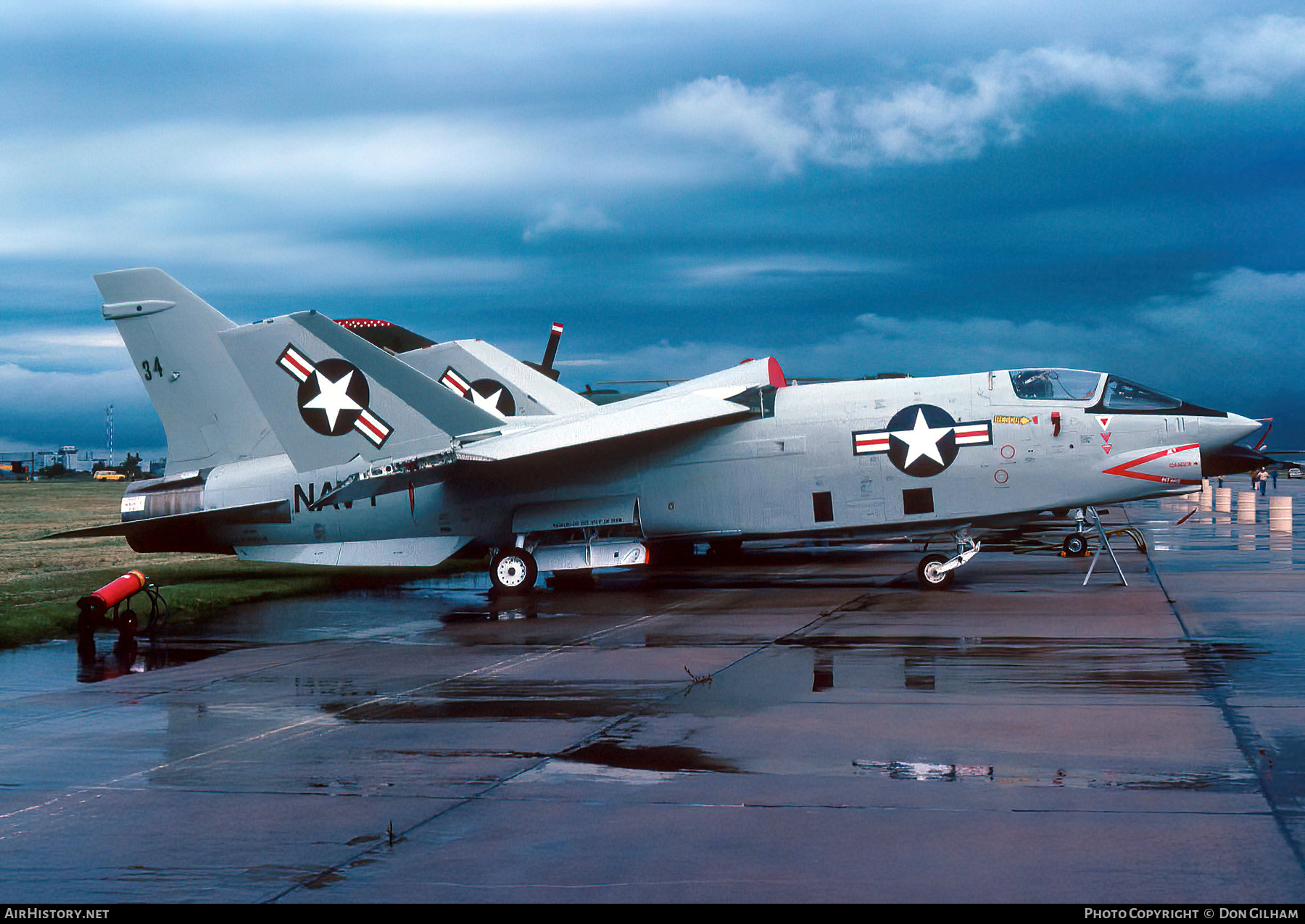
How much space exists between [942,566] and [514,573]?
22.5ft

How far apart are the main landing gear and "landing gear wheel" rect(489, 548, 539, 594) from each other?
245 inches

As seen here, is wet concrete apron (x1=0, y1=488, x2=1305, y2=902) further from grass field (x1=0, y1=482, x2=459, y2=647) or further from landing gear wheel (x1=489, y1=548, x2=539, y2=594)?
landing gear wheel (x1=489, y1=548, x2=539, y2=594)

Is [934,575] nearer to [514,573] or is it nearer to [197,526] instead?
[514,573]

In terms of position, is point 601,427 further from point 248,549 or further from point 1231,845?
point 1231,845

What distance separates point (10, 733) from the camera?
8.43 m

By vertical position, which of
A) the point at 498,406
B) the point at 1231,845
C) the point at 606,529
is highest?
the point at 498,406

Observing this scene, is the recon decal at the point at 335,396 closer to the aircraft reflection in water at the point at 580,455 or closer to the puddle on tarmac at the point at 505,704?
the aircraft reflection in water at the point at 580,455

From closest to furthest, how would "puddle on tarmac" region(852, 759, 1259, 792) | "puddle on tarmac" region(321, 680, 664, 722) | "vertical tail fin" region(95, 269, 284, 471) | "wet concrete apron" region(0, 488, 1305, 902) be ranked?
"wet concrete apron" region(0, 488, 1305, 902) < "puddle on tarmac" region(852, 759, 1259, 792) < "puddle on tarmac" region(321, 680, 664, 722) < "vertical tail fin" region(95, 269, 284, 471)

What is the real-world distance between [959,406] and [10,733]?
1362 centimetres

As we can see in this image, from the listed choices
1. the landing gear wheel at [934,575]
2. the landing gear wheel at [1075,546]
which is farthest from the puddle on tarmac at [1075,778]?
the landing gear wheel at [1075,546]

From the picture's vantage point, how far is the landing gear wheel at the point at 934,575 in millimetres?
17453

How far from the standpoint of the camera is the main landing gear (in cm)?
1745

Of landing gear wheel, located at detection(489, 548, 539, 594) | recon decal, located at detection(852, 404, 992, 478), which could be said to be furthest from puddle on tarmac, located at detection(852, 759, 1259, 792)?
landing gear wheel, located at detection(489, 548, 539, 594)

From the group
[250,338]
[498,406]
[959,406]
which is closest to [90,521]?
[498,406]
